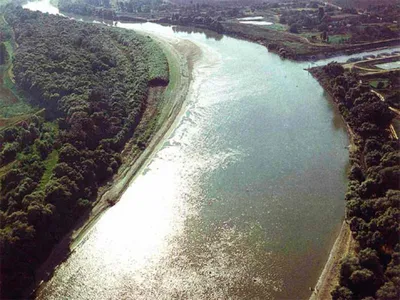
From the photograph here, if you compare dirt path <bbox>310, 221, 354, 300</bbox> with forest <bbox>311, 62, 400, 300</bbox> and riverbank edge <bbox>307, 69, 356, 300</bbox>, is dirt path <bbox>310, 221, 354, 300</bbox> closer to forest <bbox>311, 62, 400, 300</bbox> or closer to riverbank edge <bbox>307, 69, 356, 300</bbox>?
riverbank edge <bbox>307, 69, 356, 300</bbox>

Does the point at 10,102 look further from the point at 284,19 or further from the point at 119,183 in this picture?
the point at 284,19

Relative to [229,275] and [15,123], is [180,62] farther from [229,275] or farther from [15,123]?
[229,275]

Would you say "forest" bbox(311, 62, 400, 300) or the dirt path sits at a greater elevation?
"forest" bbox(311, 62, 400, 300)

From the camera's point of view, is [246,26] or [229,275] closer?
[229,275]

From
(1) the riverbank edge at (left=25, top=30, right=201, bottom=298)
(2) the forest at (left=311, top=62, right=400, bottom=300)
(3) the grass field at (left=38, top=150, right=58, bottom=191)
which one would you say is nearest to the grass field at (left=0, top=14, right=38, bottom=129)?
(3) the grass field at (left=38, top=150, right=58, bottom=191)

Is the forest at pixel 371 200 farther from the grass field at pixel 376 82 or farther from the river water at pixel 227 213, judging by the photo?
the grass field at pixel 376 82

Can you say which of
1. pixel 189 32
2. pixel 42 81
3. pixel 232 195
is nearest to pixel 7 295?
pixel 232 195
